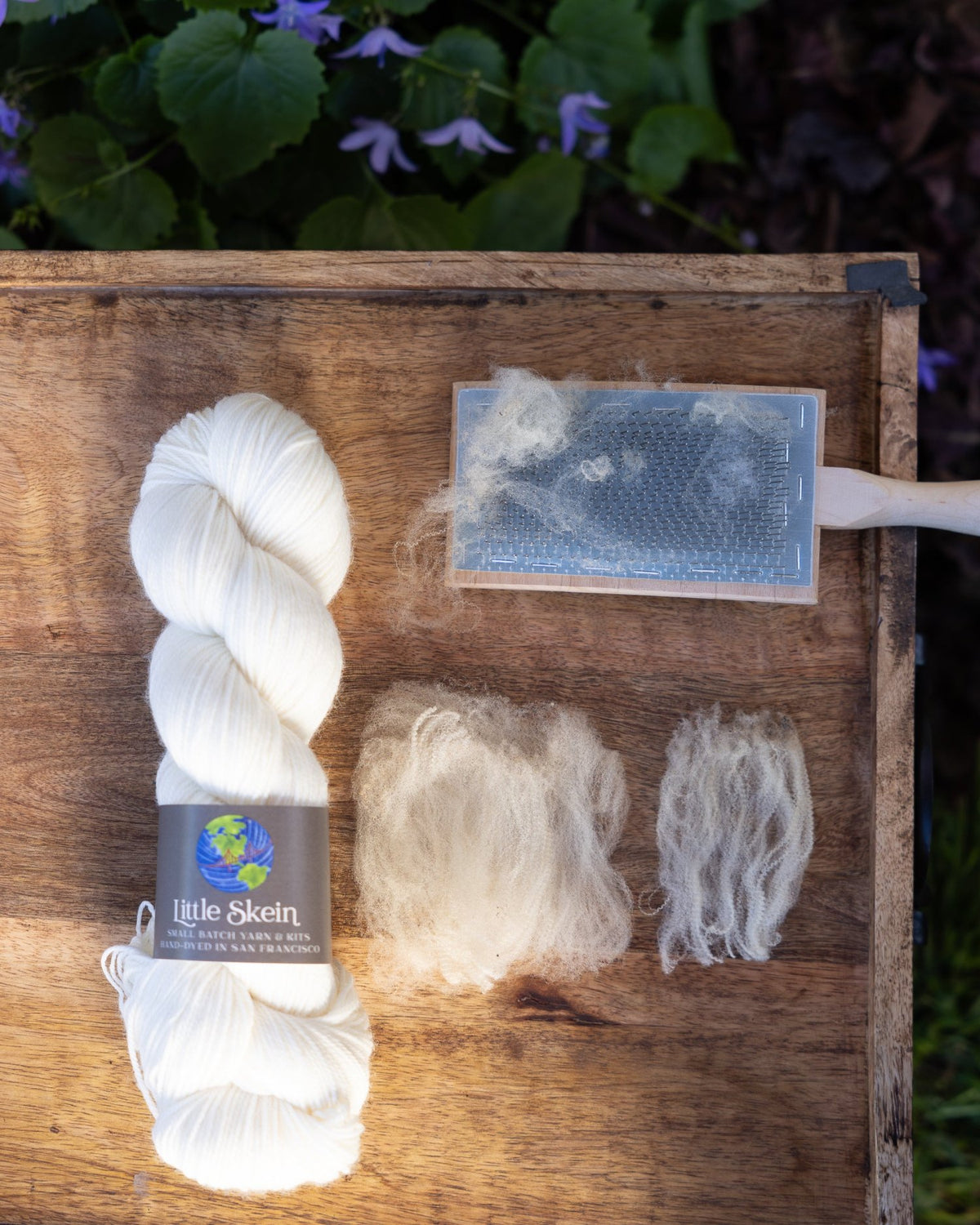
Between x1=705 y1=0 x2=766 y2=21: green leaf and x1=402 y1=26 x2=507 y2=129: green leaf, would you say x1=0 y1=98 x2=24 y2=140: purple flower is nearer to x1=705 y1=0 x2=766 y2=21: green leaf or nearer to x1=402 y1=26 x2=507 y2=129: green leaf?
x1=402 y1=26 x2=507 y2=129: green leaf

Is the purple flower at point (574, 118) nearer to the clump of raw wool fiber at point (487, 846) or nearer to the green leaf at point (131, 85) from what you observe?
the green leaf at point (131, 85)

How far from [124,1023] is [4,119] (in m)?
0.85

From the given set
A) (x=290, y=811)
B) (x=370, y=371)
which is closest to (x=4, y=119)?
(x=370, y=371)

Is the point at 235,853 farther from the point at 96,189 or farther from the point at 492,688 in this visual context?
the point at 96,189

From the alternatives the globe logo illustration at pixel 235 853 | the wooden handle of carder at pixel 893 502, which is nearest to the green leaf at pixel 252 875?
the globe logo illustration at pixel 235 853

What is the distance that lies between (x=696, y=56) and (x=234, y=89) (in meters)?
0.49

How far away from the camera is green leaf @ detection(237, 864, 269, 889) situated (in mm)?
700

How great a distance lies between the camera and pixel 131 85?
866 mm

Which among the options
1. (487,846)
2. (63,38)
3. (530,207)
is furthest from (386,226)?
(487,846)

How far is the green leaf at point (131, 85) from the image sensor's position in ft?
2.77

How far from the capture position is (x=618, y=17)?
880mm

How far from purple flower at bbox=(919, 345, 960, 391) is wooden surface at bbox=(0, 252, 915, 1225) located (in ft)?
0.82

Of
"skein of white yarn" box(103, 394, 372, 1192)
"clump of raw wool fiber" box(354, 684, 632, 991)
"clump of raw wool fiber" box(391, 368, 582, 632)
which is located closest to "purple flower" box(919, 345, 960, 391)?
"clump of raw wool fiber" box(391, 368, 582, 632)

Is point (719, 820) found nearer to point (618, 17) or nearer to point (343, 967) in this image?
point (343, 967)
